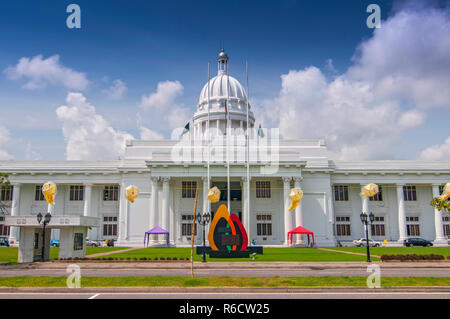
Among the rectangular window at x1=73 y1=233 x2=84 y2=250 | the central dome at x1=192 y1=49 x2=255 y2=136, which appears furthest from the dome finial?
the rectangular window at x1=73 y1=233 x2=84 y2=250

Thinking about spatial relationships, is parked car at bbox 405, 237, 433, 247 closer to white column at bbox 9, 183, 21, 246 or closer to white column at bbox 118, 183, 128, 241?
white column at bbox 118, 183, 128, 241

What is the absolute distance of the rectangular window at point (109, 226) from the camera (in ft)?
206

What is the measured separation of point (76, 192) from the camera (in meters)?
63.5

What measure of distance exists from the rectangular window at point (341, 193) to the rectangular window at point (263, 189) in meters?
11.4

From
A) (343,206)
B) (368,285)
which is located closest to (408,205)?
(343,206)

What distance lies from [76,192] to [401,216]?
171 ft

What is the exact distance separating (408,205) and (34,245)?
183 ft

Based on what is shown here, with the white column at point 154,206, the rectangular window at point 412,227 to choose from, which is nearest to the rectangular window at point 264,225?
the white column at point 154,206

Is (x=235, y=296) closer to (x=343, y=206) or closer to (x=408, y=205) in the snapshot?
(x=343, y=206)

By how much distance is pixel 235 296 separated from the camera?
14.9 meters

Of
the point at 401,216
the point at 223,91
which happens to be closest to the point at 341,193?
the point at 401,216

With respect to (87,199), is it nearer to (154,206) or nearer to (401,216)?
A: (154,206)

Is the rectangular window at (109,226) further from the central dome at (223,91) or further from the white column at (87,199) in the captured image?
Answer: the central dome at (223,91)

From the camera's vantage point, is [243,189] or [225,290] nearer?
[225,290]
